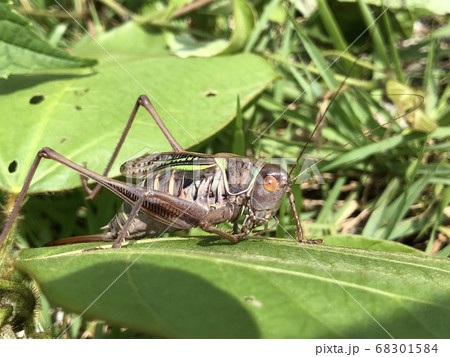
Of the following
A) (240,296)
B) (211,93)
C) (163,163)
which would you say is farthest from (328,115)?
(240,296)

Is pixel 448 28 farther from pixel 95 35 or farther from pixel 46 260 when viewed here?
pixel 46 260

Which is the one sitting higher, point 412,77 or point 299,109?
point 412,77

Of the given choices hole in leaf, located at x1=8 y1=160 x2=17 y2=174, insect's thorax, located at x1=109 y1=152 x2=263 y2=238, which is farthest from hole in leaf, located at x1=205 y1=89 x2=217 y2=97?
hole in leaf, located at x1=8 y1=160 x2=17 y2=174

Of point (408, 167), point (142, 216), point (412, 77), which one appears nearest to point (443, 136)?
point (408, 167)

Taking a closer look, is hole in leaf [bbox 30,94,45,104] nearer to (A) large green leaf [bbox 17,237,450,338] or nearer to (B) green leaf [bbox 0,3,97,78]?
(B) green leaf [bbox 0,3,97,78]

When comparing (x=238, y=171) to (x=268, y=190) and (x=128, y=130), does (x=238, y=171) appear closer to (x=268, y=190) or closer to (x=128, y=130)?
(x=268, y=190)

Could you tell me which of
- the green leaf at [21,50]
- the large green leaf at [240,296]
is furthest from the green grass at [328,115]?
the large green leaf at [240,296]
